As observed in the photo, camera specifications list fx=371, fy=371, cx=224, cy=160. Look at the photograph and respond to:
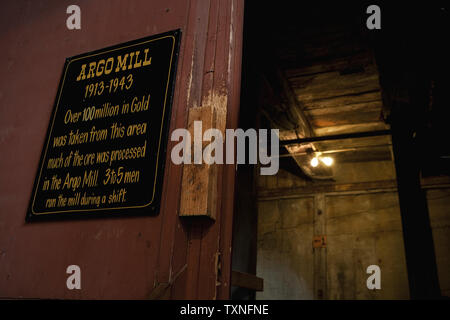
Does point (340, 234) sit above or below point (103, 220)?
above

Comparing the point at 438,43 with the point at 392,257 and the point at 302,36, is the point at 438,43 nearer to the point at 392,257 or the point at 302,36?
the point at 302,36

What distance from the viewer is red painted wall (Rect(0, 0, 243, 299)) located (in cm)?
188

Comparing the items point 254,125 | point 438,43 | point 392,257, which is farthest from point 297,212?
point 438,43

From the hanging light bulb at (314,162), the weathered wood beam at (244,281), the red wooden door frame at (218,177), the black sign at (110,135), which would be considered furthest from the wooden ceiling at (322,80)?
the weathered wood beam at (244,281)

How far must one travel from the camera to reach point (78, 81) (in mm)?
2662

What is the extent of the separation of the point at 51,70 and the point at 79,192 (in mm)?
1162

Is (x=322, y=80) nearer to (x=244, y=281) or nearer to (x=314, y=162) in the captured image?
(x=314, y=162)

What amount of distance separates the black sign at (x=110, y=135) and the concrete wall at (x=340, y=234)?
5.52 metres

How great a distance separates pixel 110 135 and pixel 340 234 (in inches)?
222

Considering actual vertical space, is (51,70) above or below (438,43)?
below

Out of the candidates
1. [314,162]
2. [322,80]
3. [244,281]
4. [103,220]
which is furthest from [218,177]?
[314,162]

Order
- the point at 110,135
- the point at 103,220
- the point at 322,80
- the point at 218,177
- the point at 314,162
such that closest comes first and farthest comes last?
1. the point at 218,177
2. the point at 103,220
3. the point at 110,135
4. the point at 322,80
5. the point at 314,162

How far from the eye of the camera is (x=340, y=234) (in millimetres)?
6914

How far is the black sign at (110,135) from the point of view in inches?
83.7
